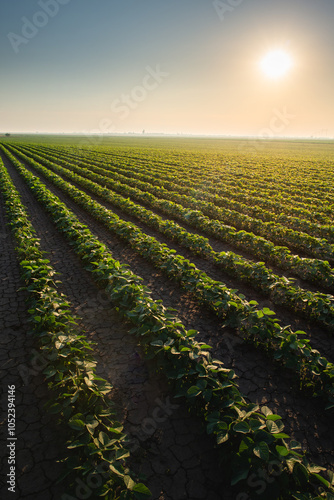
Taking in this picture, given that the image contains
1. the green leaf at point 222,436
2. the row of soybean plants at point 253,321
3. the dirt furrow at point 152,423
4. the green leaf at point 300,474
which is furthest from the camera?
the row of soybean plants at point 253,321

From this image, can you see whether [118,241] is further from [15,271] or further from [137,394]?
[137,394]

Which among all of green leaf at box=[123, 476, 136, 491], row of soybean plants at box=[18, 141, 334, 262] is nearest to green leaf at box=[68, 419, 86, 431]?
green leaf at box=[123, 476, 136, 491]

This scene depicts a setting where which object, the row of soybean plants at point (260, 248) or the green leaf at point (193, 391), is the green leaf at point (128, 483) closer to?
the green leaf at point (193, 391)

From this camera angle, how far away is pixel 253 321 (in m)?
4.98

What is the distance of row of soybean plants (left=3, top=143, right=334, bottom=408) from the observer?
411cm

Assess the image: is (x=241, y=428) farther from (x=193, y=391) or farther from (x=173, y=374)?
(x=173, y=374)

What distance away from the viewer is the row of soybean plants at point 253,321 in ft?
13.5

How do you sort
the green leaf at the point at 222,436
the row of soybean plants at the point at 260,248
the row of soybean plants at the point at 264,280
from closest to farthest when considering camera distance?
the green leaf at the point at 222,436 < the row of soybean plants at the point at 264,280 < the row of soybean plants at the point at 260,248

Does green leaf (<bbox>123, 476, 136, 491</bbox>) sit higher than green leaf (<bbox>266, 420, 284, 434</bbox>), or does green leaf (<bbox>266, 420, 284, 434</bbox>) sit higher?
green leaf (<bbox>266, 420, 284, 434</bbox>)

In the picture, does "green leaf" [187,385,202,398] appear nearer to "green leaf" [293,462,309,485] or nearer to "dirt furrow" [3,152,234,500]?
"dirt furrow" [3,152,234,500]

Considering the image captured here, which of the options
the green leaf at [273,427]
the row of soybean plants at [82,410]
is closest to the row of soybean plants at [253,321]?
the green leaf at [273,427]

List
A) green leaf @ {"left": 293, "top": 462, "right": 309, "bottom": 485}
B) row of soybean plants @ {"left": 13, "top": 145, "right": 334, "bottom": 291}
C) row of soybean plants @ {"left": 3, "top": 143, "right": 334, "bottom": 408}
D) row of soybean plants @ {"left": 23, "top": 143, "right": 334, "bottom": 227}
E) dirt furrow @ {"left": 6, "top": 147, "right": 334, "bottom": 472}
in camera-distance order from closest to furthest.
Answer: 1. green leaf @ {"left": 293, "top": 462, "right": 309, "bottom": 485}
2. dirt furrow @ {"left": 6, "top": 147, "right": 334, "bottom": 472}
3. row of soybean plants @ {"left": 3, "top": 143, "right": 334, "bottom": 408}
4. row of soybean plants @ {"left": 13, "top": 145, "right": 334, "bottom": 291}
5. row of soybean plants @ {"left": 23, "top": 143, "right": 334, "bottom": 227}

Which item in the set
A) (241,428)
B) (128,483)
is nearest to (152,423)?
(128,483)

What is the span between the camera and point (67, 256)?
8.80 m
